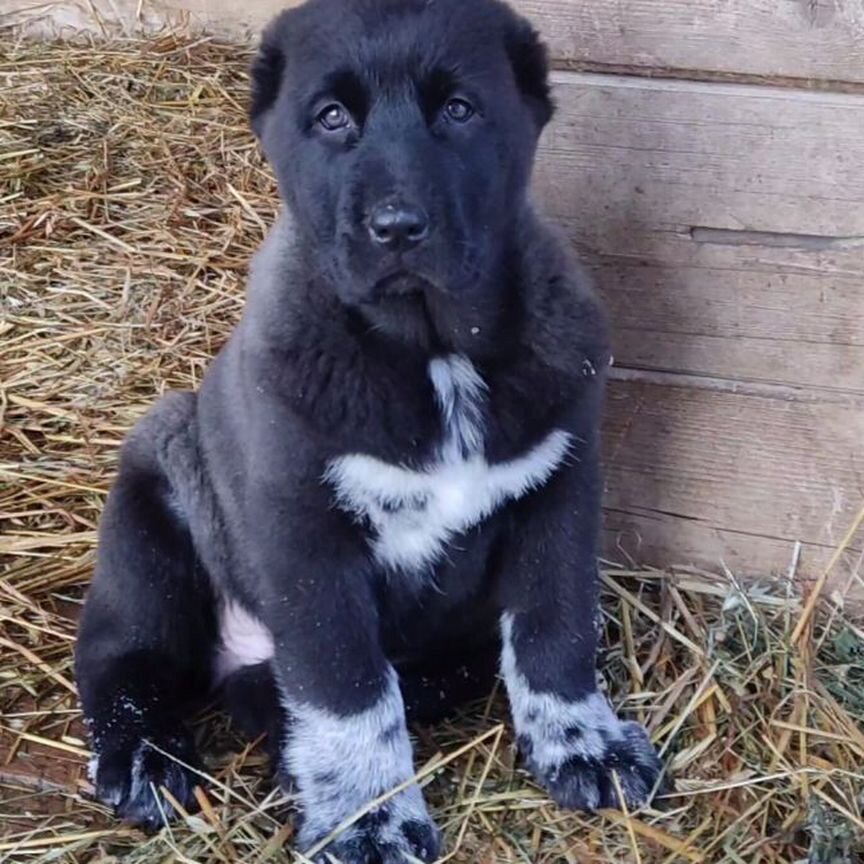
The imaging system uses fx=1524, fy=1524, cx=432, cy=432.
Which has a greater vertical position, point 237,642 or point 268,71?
point 268,71

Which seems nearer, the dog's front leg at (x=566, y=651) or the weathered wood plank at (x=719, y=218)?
the dog's front leg at (x=566, y=651)

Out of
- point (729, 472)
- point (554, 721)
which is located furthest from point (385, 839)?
point (729, 472)

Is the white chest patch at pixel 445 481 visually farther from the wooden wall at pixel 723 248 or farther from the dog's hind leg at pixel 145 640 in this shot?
the wooden wall at pixel 723 248

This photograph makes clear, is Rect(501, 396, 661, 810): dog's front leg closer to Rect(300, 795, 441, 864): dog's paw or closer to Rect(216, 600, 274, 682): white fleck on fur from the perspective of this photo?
Rect(300, 795, 441, 864): dog's paw

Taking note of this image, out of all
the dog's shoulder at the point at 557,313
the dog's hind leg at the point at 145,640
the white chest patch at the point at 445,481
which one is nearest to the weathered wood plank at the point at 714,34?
the dog's shoulder at the point at 557,313

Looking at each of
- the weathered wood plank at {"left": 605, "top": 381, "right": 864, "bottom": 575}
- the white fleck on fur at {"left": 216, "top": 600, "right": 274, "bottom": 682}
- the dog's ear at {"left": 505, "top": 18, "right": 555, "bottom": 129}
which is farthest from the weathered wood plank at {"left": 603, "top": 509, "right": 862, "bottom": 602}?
the dog's ear at {"left": 505, "top": 18, "right": 555, "bottom": 129}

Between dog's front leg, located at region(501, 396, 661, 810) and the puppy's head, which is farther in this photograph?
dog's front leg, located at region(501, 396, 661, 810)

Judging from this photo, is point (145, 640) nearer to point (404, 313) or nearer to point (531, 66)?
point (404, 313)
